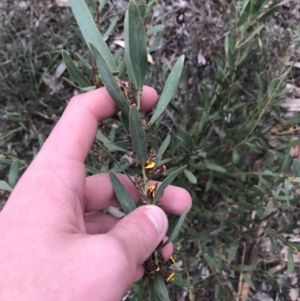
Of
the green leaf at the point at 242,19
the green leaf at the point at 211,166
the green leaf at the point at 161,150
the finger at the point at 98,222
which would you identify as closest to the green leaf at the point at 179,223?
the green leaf at the point at 161,150

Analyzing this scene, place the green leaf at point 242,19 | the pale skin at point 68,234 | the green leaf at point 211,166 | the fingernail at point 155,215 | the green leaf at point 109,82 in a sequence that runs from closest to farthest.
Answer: the green leaf at point 109,82 < the pale skin at point 68,234 < the fingernail at point 155,215 < the green leaf at point 242,19 < the green leaf at point 211,166

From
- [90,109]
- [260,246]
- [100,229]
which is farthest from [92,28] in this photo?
[260,246]

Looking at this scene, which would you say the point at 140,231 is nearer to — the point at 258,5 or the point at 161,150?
the point at 161,150

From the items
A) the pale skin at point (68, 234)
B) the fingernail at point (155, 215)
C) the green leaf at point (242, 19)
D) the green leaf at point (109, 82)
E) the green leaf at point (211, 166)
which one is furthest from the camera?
the green leaf at point (211, 166)

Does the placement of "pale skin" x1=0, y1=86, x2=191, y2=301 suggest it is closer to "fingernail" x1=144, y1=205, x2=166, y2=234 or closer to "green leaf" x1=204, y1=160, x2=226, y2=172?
"fingernail" x1=144, y1=205, x2=166, y2=234

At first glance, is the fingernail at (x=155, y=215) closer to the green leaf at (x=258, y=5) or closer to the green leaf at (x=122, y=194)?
the green leaf at (x=122, y=194)
